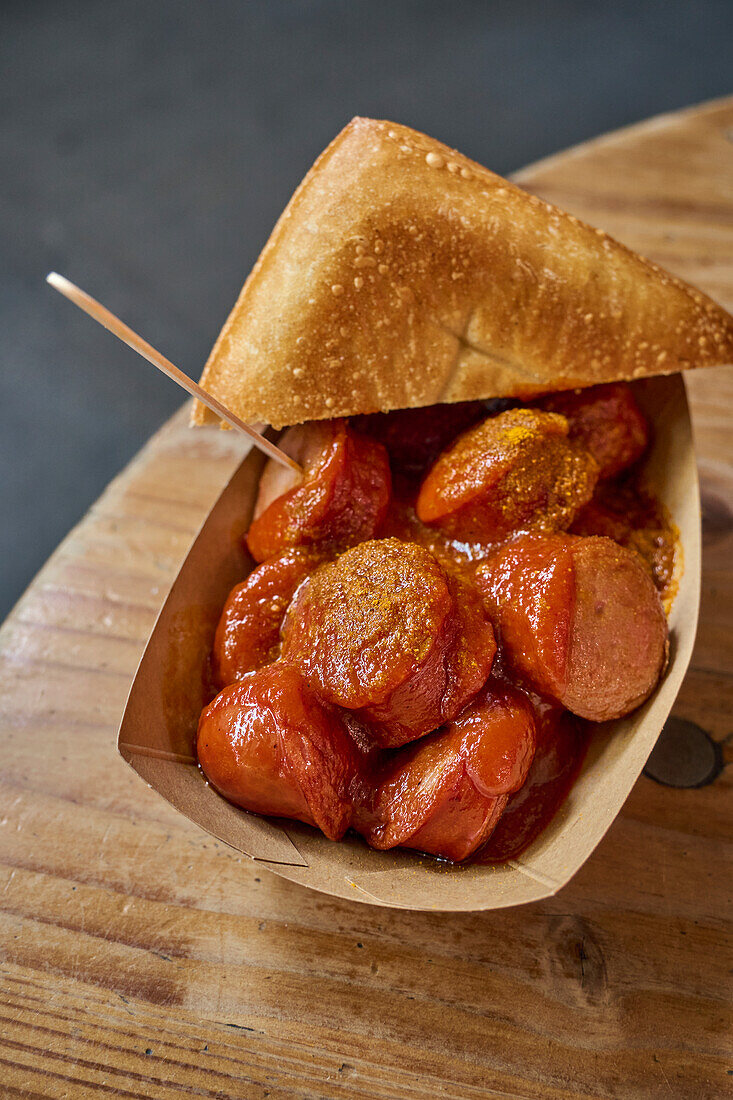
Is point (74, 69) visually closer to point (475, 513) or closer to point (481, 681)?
point (475, 513)

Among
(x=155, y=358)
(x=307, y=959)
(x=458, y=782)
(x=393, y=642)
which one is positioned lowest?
(x=307, y=959)

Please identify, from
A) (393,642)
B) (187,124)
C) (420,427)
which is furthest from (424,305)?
(187,124)

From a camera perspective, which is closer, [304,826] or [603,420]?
[304,826]

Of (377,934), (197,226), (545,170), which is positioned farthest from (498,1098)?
(197,226)

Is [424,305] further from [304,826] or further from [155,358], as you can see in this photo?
[304,826]

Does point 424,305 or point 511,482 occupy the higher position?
point 424,305

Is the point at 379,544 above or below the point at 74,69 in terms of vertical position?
below

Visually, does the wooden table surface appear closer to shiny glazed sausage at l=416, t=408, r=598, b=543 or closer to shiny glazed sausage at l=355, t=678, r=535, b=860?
shiny glazed sausage at l=355, t=678, r=535, b=860

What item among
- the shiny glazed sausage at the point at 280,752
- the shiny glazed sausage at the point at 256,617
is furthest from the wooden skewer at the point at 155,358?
the shiny glazed sausage at the point at 280,752

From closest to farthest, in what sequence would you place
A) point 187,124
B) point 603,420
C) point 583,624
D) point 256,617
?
1. point 583,624
2. point 256,617
3. point 603,420
4. point 187,124
